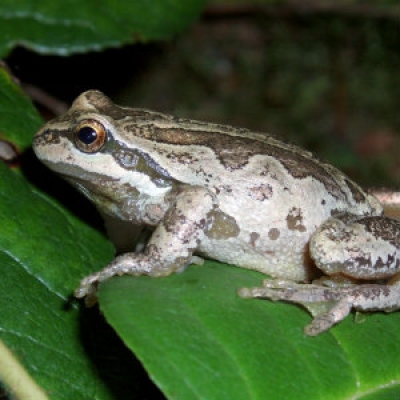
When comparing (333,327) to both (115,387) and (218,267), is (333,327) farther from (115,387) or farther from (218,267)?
(115,387)

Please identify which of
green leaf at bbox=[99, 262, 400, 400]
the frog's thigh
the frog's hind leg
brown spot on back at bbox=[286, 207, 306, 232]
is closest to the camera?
green leaf at bbox=[99, 262, 400, 400]

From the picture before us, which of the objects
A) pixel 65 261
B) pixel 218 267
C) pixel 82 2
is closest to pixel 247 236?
pixel 218 267

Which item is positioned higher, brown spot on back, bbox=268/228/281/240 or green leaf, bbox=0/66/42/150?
brown spot on back, bbox=268/228/281/240

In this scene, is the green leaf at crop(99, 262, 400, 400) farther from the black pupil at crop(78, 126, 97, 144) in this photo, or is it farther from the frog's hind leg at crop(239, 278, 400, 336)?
the black pupil at crop(78, 126, 97, 144)

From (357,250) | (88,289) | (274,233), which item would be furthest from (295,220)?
(88,289)

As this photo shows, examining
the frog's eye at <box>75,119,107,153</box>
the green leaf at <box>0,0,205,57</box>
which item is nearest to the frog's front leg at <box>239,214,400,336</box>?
the frog's eye at <box>75,119,107,153</box>

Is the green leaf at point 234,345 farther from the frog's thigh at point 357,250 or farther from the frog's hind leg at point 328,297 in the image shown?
the frog's thigh at point 357,250

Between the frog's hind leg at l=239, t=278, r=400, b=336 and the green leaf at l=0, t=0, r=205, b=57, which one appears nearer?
the frog's hind leg at l=239, t=278, r=400, b=336

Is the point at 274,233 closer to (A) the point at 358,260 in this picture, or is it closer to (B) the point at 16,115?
(A) the point at 358,260
